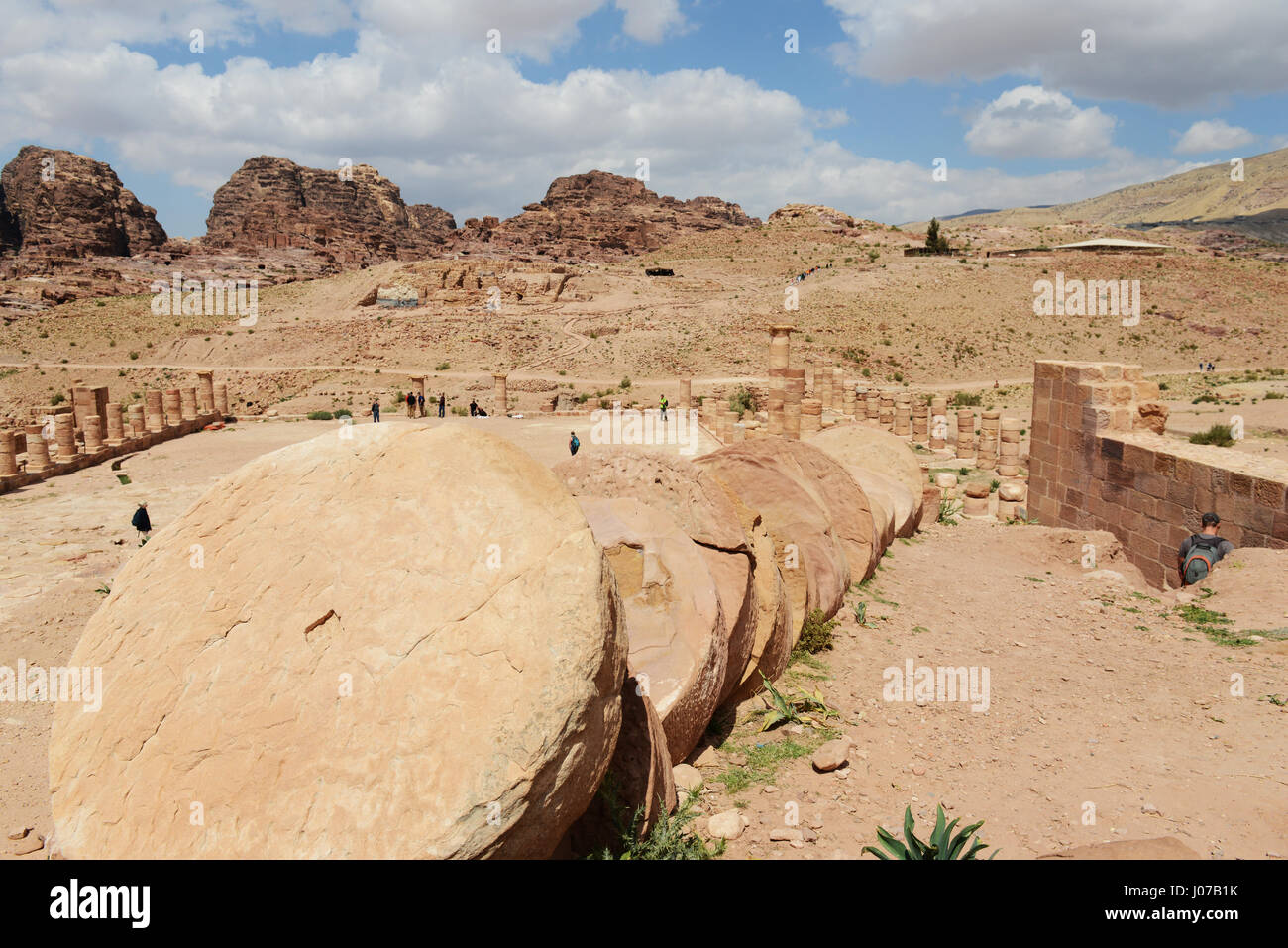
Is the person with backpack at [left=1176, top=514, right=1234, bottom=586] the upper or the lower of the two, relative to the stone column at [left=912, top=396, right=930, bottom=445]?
lower

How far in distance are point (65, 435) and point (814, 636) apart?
21.9 metres

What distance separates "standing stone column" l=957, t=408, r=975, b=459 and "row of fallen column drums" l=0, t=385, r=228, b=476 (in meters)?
24.1

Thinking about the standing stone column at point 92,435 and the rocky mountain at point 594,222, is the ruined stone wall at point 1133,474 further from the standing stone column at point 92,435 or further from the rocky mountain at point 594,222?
the rocky mountain at point 594,222

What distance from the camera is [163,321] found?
4772cm

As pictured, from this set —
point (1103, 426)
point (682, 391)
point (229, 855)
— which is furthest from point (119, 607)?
point (682, 391)

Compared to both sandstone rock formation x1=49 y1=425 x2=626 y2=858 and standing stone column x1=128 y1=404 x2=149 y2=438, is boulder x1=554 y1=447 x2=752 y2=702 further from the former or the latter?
standing stone column x1=128 y1=404 x2=149 y2=438

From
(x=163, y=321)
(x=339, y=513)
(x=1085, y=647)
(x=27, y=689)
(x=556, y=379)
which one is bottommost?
(x=27, y=689)

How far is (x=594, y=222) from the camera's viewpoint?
8681 cm

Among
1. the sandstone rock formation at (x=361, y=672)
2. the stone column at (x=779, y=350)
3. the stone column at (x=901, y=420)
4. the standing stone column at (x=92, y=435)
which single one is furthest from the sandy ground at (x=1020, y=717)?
the stone column at (x=901, y=420)

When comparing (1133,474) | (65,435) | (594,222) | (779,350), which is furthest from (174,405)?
(594,222)

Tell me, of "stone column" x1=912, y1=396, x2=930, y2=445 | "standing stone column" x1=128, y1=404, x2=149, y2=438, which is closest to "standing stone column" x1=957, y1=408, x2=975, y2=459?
"stone column" x1=912, y1=396, x2=930, y2=445

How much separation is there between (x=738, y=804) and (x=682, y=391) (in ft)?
81.8

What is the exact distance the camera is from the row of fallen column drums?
58.6ft
